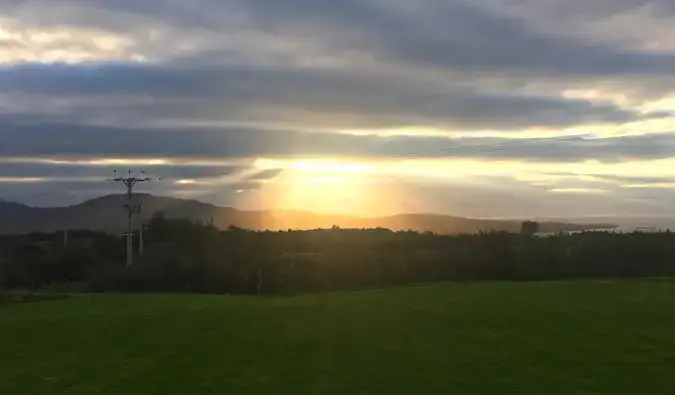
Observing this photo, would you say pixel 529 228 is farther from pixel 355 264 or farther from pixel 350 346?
pixel 350 346

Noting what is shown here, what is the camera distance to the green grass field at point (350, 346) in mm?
14047

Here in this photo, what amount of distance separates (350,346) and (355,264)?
24.5 m

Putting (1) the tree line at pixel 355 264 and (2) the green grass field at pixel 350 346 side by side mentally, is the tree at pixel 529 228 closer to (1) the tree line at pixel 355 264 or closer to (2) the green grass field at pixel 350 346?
(1) the tree line at pixel 355 264

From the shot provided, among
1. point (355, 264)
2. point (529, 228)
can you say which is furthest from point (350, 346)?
point (529, 228)

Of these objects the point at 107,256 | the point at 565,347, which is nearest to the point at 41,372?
the point at 565,347

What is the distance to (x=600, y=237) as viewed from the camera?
4700 centimetres

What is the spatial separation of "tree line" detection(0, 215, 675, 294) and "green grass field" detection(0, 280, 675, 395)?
14975 millimetres

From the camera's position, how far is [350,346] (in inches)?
684

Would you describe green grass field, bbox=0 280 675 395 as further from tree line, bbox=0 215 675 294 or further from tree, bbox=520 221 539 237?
tree, bbox=520 221 539 237

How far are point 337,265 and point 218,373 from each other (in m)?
27.0

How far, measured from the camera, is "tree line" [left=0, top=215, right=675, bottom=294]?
40.9 metres

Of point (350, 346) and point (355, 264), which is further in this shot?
point (355, 264)

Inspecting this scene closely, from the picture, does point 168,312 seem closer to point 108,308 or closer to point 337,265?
point 108,308

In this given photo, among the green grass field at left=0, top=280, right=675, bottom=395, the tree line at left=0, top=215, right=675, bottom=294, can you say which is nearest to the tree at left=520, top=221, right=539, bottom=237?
the tree line at left=0, top=215, right=675, bottom=294
